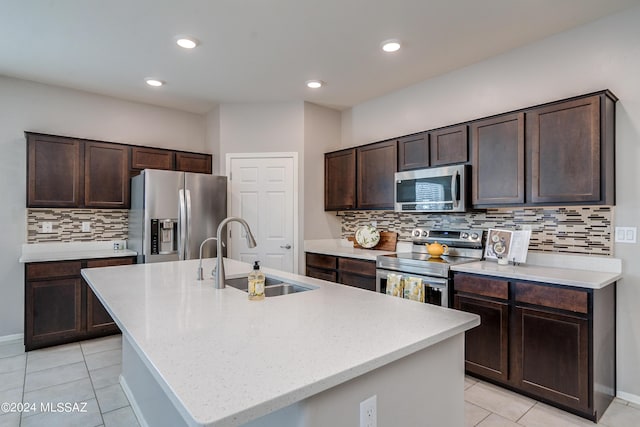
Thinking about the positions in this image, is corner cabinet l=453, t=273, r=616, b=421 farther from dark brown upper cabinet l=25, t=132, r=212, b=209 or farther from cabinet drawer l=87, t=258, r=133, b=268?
dark brown upper cabinet l=25, t=132, r=212, b=209

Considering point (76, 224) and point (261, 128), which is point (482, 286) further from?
point (76, 224)

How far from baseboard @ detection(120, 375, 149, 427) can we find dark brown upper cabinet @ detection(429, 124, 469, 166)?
3.02 m

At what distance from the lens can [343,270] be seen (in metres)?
3.86

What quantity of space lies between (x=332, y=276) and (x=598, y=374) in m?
2.42

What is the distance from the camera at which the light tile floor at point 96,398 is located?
2209 millimetres

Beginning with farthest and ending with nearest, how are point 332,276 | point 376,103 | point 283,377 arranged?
point 376,103 < point 332,276 < point 283,377

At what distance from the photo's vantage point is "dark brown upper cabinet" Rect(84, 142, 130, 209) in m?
3.79

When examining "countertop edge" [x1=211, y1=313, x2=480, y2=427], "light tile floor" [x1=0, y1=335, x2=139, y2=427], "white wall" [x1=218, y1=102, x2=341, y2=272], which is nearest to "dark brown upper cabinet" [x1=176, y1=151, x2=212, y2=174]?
"white wall" [x1=218, y1=102, x2=341, y2=272]

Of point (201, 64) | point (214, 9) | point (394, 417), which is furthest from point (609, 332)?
point (201, 64)

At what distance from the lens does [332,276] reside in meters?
4.00

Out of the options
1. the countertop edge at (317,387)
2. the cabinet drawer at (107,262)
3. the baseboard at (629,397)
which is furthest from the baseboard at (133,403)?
the baseboard at (629,397)

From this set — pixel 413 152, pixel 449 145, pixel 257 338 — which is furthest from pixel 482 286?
pixel 257 338

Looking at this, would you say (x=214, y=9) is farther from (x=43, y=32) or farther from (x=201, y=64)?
(x=43, y=32)

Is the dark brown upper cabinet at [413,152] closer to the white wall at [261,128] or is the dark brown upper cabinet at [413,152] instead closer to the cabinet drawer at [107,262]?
the white wall at [261,128]
